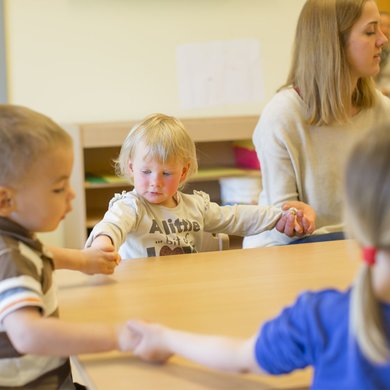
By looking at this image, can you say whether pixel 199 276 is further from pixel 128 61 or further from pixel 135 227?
pixel 128 61

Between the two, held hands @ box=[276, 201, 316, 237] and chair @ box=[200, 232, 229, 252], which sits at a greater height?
held hands @ box=[276, 201, 316, 237]

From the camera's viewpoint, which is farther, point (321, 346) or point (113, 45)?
point (113, 45)

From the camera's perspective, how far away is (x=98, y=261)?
109 centimetres

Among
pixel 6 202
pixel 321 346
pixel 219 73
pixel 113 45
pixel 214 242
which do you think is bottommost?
pixel 214 242

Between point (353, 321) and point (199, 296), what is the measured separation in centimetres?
41

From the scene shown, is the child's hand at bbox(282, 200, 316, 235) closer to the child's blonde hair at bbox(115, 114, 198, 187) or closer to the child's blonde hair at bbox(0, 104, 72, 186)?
the child's blonde hair at bbox(115, 114, 198, 187)

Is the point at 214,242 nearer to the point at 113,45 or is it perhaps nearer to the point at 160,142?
the point at 160,142

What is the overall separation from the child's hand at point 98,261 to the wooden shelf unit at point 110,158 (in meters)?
1.64

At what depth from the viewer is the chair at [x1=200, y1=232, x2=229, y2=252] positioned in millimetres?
1501

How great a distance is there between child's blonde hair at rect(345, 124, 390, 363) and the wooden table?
0.14 m

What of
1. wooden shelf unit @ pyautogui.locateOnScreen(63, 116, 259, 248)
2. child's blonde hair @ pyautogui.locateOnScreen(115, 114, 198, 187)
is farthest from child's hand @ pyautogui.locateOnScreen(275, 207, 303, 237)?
wooden shelf unit @ pyautogui.locateOnScreen(63, 116, 259, 248)

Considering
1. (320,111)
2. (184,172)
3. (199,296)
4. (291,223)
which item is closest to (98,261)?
(199,296)

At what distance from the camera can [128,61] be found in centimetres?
312

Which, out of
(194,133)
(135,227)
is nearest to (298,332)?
(135,227)
